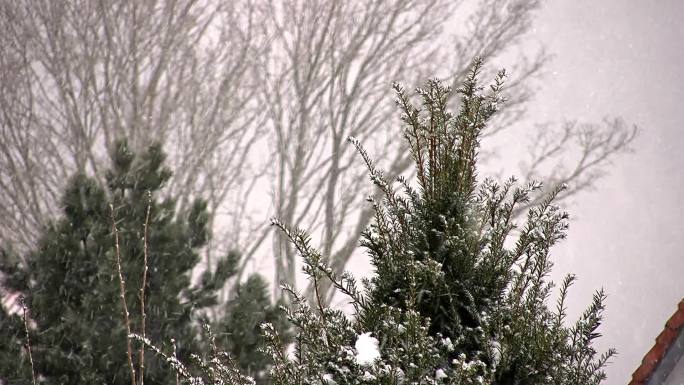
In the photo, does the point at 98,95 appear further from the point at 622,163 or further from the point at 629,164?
the point at 629,164

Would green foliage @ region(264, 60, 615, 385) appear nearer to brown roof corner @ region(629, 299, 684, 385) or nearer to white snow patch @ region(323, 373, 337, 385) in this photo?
white snow patch @ region(323, 373, 337, 385)

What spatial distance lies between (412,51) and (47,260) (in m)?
8.99

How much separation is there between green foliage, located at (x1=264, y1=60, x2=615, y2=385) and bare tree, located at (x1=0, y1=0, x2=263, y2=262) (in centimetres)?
891

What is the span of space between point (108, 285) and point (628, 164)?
135m

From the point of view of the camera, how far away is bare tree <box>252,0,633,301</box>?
1238 cm

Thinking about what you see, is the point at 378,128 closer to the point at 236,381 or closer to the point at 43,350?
the point at 43,350

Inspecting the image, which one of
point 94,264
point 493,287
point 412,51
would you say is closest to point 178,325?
point 94,264

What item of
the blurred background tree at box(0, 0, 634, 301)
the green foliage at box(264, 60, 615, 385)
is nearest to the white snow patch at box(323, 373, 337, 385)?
the green foliage at box(264, 60, 615, 385)

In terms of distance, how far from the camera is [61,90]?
10695 mm

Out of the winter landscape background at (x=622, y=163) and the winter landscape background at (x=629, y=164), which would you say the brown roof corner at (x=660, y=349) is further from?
the winter landscape background at (x=629, y=164)

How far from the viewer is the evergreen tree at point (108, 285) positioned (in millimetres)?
5215

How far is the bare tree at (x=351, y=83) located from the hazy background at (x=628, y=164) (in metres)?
57.5

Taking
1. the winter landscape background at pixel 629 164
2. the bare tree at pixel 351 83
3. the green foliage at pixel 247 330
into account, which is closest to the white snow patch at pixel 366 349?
the green foliage at pixel 247 330

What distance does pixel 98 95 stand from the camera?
10.9 m
